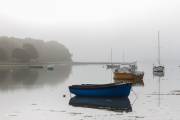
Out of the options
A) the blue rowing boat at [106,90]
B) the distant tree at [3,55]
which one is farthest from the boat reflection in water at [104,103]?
the distant tree at [3,55]

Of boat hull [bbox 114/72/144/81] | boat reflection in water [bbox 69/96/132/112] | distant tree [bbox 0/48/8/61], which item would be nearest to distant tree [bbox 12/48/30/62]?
distant tree [bbox 0/48/8/61]

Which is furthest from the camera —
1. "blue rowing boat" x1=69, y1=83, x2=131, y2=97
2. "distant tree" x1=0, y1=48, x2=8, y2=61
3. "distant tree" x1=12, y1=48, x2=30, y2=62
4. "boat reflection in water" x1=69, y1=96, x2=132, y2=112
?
"distant tree" x1=12, y1=48, x2=30, y2=62

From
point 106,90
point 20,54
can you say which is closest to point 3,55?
point 20,54

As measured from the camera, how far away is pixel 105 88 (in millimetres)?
40625

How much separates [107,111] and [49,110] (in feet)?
18.6

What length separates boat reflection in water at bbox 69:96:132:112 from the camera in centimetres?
3361

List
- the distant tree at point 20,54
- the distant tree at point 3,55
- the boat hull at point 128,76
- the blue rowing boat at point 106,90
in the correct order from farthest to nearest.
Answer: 1. the distant tree at point 20,54
2. the distant tree at point 3,55
3. the boat hull at point 128,76
4. the blue rowing boat at point 106,90

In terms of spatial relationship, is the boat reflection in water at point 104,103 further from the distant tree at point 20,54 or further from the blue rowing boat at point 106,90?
the distant tree at point 20,54

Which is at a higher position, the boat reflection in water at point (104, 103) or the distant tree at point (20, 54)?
the distant tree at point (20, 54)

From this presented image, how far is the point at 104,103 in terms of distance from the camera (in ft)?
122

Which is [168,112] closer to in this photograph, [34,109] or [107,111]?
[107,111]

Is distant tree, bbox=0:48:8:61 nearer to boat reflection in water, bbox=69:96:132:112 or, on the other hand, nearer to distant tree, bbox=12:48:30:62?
distant tree, bbox=12:48:30:62

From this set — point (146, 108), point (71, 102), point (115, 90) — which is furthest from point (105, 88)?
point (146, 108)

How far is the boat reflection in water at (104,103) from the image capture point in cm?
3361
